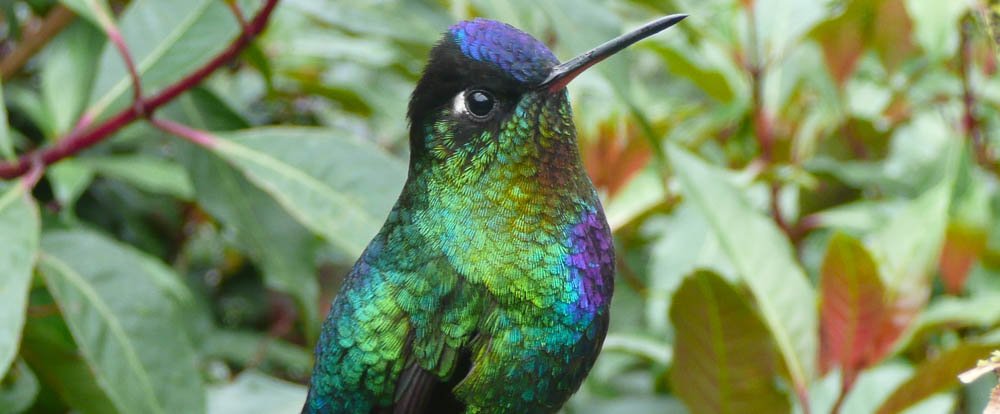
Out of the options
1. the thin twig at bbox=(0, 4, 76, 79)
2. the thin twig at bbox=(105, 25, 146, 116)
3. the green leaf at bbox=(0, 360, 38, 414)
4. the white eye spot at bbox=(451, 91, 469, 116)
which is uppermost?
the thin twig at bbox=(0, 4, 76, 79)

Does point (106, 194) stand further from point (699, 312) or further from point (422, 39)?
point (699, 312)

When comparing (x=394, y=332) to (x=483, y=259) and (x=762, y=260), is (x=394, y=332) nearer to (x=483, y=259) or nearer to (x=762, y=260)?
(x=483, y=259)

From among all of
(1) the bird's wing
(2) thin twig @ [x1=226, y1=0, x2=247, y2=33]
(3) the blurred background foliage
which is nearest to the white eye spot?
(1) the bird's wing

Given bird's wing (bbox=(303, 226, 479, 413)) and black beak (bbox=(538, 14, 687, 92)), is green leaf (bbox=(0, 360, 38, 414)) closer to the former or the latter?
bird's wing (bbox=(303, 226, 479, 413))

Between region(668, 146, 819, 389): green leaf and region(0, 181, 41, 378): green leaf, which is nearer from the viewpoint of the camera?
region(0, 181, 41, 378): green leaf

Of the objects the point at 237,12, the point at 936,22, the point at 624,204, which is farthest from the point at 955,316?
the point at 237,12

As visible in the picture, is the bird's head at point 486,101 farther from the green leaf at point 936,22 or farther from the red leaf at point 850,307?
the green leaf at point 936,22

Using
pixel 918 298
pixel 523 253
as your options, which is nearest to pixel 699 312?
pixel 918 298
